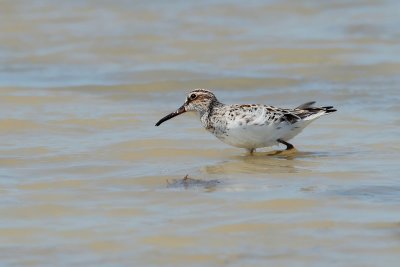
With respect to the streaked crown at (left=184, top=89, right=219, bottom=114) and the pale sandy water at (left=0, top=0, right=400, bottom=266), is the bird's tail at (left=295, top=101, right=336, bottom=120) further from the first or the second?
the streaked crown at (left=184, top=89, right=219, bottom=114)

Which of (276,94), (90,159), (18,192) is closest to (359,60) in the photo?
(276,94)

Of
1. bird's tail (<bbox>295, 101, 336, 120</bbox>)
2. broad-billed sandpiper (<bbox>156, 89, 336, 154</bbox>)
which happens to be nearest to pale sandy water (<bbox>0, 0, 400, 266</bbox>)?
broad-billed sandpiper (<bbox>156, 89, 336, 154</bbox>)

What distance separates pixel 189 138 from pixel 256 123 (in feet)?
4.54

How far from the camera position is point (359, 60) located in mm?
18078

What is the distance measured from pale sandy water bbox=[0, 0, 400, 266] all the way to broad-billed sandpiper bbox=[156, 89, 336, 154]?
0.26m

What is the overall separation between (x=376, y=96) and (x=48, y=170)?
6202 mm

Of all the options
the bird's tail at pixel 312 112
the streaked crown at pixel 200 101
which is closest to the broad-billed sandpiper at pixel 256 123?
the bird's tail at pixel 312 112

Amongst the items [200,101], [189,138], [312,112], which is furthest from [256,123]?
[189,138]

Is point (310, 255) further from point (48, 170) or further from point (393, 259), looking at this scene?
point (48, 170)

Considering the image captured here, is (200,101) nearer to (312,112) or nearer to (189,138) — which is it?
(189,138)

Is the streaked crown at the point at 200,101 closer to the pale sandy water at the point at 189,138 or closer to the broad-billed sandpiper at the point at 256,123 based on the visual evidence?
the broad-billed sandpiper at the point at 256,123

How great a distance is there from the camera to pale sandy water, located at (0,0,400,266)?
8.39 m

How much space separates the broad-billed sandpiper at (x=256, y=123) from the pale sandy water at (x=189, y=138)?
0.26 meters

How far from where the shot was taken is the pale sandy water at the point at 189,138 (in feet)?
27.5
